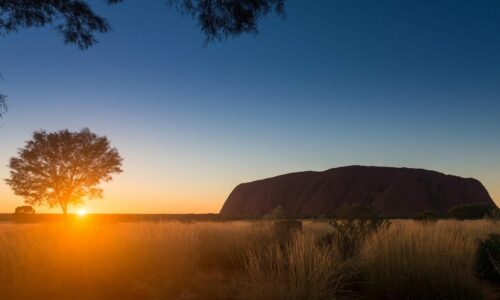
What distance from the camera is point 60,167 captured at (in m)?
33.0

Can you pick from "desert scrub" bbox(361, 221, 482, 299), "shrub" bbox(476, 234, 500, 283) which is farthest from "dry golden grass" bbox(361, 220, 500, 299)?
"shrub" bbox(476, 234, 500, 283)

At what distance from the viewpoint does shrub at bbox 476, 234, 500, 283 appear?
30.3 ft

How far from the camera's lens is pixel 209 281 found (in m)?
8.20

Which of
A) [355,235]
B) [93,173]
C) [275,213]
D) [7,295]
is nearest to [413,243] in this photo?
[355,235]

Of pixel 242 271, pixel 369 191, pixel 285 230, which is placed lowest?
pixel 242 271

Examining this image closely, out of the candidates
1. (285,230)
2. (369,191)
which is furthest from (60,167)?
(369,191)

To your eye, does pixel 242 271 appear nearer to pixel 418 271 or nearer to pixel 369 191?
pixel 418 271

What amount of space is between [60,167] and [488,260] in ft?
99.1

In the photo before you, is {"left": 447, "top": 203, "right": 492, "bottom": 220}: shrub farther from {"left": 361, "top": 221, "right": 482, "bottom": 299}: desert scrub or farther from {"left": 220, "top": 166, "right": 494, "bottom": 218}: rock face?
{"left": 361, "top": 221, "right": 482, "bottom": 299}: desert scrub

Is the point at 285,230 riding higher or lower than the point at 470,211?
lower

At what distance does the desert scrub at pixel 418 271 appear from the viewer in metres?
6.88

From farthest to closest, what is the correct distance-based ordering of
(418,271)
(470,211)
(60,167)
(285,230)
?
(470,211)
(60,167)
(285,230)
(418,271)

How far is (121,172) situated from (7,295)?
30.0 metres

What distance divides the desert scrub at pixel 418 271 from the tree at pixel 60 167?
2893 centimetres
